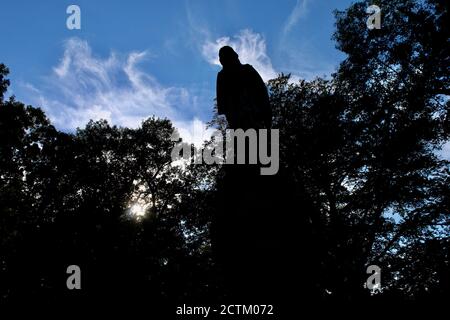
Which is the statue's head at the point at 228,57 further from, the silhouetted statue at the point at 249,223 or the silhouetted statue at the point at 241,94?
the silhouetted statue at the point at 249,223

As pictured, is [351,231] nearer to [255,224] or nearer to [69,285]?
[255,224]

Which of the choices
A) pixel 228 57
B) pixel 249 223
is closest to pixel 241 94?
pixel 228 57

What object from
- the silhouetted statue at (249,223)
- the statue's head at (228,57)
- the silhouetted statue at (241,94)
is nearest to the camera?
the silhouetted statue at (249,223)

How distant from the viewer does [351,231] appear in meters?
16.3

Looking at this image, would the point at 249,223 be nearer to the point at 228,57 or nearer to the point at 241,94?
the point at 241,94

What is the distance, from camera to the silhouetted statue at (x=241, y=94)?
6.05 meters

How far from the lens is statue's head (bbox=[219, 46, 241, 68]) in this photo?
6543 mm

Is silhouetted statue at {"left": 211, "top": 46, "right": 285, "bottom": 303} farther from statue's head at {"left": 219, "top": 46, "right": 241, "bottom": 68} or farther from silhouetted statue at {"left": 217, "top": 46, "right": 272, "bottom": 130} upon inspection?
statue's head at {"left": 219, "top": 46, "right": 241, "bottom": 68}

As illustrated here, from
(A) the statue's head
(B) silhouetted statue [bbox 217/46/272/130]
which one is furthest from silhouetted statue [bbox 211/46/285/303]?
(A) the statue's head

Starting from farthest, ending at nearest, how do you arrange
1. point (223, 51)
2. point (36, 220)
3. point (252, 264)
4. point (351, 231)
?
point (36, 220) < point (351, 231) < point (223, 51) < point (252, 264)

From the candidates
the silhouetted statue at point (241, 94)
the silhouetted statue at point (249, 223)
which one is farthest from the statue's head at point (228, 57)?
the silhouetted statue at point (249, 223)

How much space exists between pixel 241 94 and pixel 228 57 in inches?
35.9

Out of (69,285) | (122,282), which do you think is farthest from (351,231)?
(69,285)
